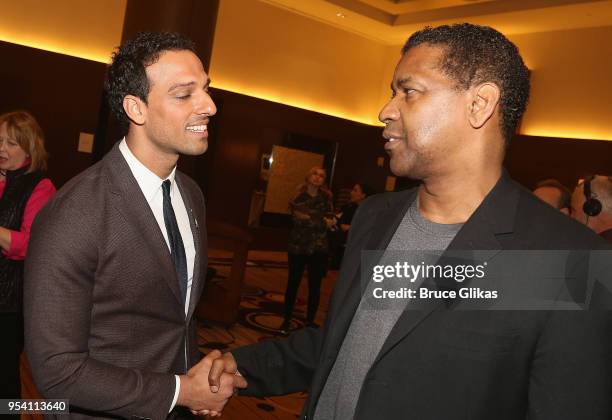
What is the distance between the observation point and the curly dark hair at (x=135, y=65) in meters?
1.95

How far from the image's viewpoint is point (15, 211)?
9.80 feet

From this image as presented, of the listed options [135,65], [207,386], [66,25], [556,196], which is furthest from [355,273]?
[66,25]

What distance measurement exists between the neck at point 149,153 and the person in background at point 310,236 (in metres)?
4.11

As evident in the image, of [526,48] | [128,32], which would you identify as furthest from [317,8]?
[128,32]

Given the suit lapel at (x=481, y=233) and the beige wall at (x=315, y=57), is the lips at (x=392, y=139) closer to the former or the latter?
the suit lapel at (x=481, y=233)

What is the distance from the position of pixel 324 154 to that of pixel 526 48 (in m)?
4.57

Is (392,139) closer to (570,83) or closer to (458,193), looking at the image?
(458,193)

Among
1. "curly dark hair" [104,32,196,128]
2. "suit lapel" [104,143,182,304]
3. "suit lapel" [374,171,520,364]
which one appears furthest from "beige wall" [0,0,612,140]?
"suit lapel" [374,171,520,364]

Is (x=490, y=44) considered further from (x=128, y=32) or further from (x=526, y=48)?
(x=526, y=48)

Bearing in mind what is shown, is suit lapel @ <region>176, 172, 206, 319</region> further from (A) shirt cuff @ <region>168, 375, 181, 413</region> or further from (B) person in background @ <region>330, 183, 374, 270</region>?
(B) person in background @ <region>330, 183, 374, 270</region>

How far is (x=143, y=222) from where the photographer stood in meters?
1.77

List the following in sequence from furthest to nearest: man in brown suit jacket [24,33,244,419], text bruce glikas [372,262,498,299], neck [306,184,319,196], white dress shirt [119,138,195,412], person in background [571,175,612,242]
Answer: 1. neck [306,184,319,196]
2. person in background [571,175,612,242]
3. white dress shirt [119,138,195,412]
4. man in brown suit jacket [24,33,244,419]
5. text bruce glikas [372,262,498,299]

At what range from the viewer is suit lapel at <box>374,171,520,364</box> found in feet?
4.60

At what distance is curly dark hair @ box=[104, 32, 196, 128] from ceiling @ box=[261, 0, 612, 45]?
318 inches
